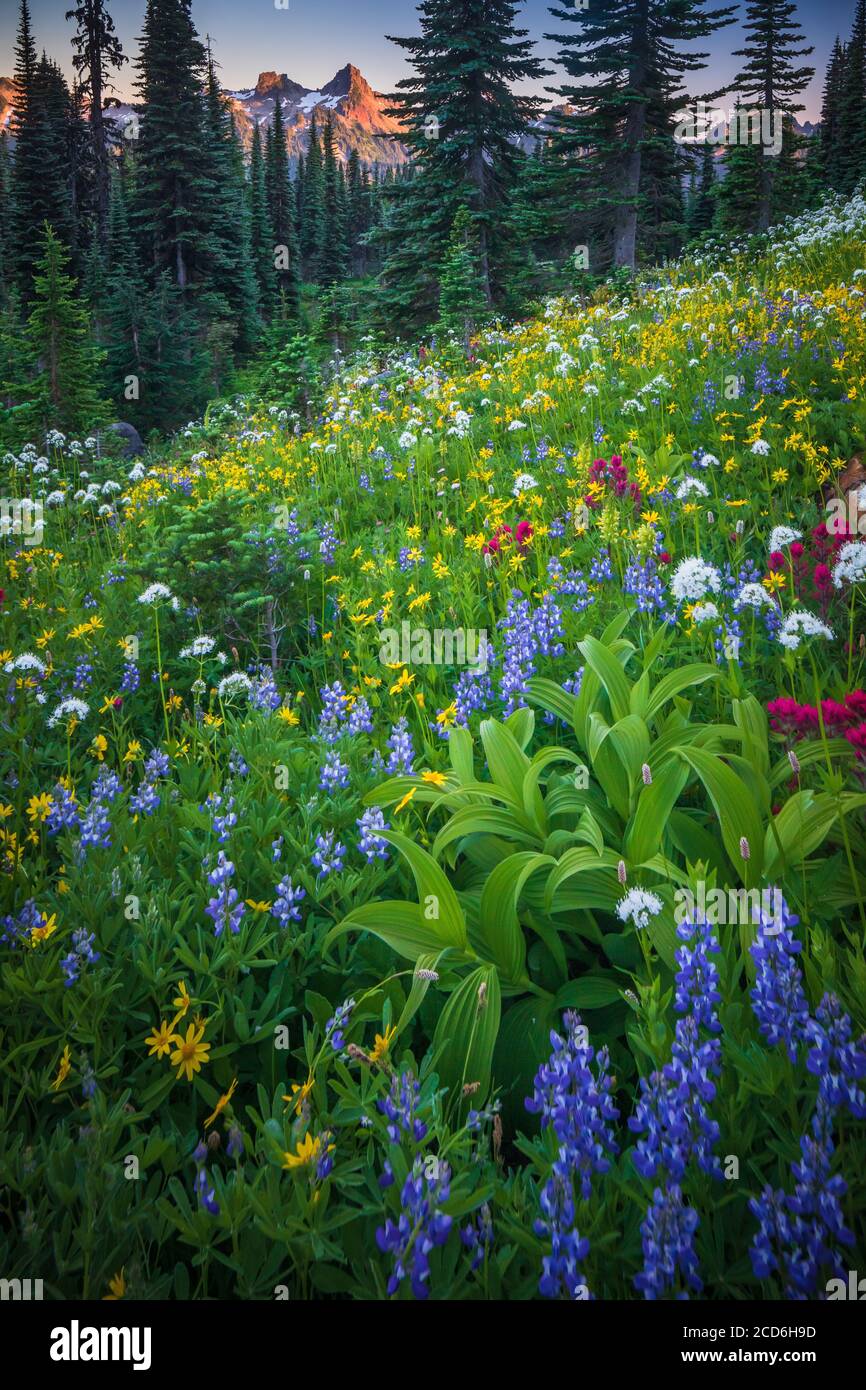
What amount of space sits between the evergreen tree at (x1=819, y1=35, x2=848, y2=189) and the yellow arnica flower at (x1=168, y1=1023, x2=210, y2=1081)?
3111cm

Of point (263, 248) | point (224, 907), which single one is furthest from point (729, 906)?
point (263, 248)

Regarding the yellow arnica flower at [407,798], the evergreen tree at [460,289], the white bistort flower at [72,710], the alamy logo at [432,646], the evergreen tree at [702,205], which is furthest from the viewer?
the evergreen tree at [702,205]

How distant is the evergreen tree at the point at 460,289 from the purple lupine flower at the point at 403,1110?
14.4 meters

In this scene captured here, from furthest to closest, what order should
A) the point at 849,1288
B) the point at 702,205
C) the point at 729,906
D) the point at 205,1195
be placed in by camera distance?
the point at 702,205 < the point at 729,906 < the point at 205,1195 < the point at 849,1288

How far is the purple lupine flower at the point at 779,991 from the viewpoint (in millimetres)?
1276

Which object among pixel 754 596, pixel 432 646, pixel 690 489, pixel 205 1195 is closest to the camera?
pixel 205 1195

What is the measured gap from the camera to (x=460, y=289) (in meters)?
14.0

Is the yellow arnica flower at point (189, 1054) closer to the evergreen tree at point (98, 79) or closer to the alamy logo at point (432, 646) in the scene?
the alamy logo at point (432, 646)

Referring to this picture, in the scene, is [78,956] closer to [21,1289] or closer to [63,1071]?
[63,1071]

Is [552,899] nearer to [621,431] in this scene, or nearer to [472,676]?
[472,676]

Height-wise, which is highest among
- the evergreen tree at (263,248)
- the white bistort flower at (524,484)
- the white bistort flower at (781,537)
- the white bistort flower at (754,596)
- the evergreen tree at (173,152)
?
the evergreen tree at (263,248)

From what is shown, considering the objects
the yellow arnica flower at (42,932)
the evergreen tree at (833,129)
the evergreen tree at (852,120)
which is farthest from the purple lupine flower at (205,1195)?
the evergreen tree at (833,129)

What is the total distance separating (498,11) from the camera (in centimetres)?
1567

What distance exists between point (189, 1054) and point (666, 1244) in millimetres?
1070
